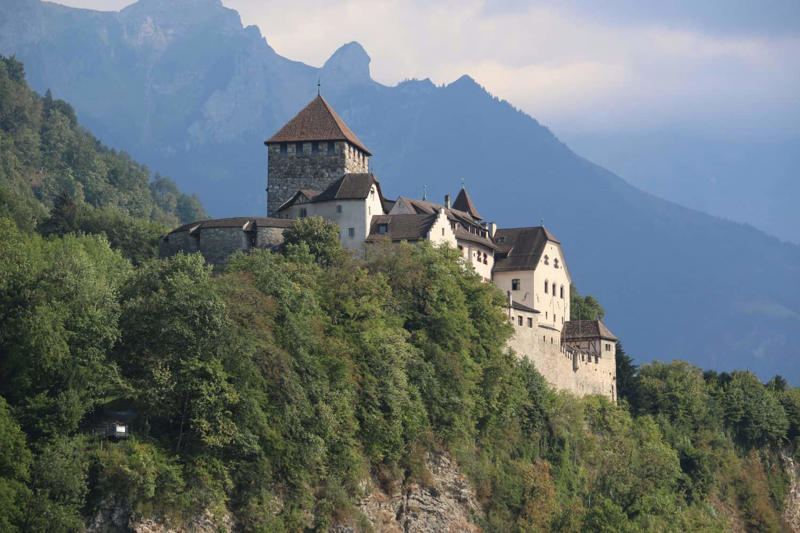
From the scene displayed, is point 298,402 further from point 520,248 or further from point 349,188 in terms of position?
point 520,248

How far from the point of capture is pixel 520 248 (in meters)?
96.8

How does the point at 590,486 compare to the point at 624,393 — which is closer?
the point at 590,486

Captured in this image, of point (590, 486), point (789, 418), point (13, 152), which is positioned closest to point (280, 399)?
point (590, 486)

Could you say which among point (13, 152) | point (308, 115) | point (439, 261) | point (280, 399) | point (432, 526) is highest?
point (13, 152)

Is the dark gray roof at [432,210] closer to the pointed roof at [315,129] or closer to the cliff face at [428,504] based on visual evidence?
the pointed roof at [315,129]

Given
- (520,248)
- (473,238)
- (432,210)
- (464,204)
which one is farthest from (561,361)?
(464,204)

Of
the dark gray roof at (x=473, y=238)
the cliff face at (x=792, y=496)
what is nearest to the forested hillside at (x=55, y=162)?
the dark gray roof at (x=473, y=238)

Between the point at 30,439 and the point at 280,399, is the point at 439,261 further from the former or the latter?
the point at 30,439

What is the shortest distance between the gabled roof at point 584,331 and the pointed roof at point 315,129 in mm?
20824

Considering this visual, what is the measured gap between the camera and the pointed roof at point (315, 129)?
3617 inches

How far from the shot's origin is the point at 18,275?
55.8 meters

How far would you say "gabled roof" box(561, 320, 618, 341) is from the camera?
97062 mm

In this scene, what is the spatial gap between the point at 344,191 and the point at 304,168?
689cm

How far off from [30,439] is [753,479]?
6687 cm
